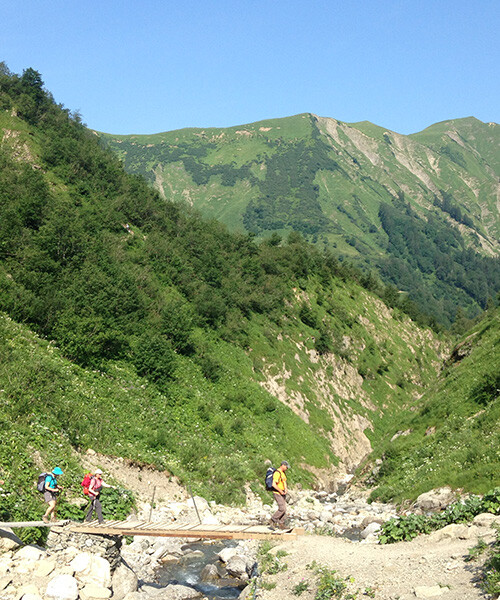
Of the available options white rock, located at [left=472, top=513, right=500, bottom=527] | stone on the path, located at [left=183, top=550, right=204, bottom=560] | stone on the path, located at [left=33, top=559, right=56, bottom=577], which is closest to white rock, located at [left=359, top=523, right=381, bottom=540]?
white rock, located at [left=472, top=513, right=500, bottom=527]

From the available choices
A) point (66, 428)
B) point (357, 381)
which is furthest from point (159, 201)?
point (66, 428)

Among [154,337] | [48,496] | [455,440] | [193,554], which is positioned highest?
[455,440]

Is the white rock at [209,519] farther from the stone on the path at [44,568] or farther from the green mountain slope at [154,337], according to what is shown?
the stone on the path at [44,568]

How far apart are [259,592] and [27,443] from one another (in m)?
11.5

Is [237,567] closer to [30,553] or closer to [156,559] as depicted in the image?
[156,559]

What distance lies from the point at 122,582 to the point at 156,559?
4.84 metres

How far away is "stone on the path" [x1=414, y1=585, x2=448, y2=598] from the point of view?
39.6 ft

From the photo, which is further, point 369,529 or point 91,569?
point 369,529

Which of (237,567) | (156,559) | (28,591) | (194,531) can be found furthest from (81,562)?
(237,567)

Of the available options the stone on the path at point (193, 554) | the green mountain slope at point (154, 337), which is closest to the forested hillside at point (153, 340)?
the green mountain slope at point (154, 337)

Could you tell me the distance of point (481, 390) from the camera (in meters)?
32.3

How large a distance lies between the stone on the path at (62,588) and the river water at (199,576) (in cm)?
523

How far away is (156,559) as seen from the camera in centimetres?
2152

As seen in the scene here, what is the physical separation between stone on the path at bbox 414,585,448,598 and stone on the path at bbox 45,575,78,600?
31.0ft
